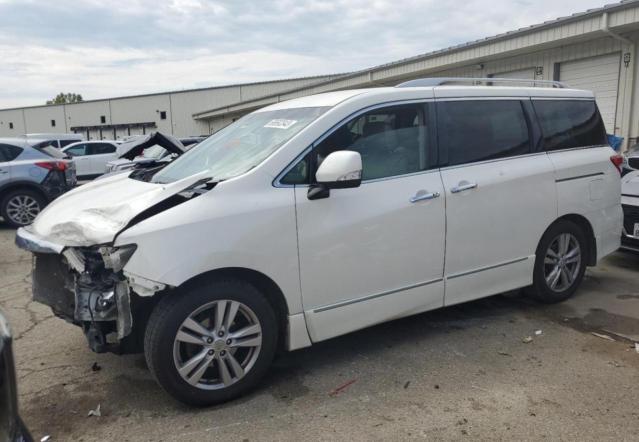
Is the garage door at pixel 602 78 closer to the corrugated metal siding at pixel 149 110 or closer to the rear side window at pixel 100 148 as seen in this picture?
the rear side window at pixel 100 148

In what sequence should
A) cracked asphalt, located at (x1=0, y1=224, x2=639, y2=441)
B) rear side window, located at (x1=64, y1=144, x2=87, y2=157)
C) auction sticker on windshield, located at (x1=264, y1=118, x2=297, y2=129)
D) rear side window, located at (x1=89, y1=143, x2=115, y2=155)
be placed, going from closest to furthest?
1. cracked asphalt, located at (x1=0, y1=224, x2=639, y2=441)
2. auction sticker on windshield, located at (x1=264, y1=118, x2=297, y2=129)
3. rear side window, located at (x1=64, y1=144, x2=87, y2=157)
4. rear side window, located at (x1=89, y1=143, x2=115, y2=155)

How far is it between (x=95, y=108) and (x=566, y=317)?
191ft

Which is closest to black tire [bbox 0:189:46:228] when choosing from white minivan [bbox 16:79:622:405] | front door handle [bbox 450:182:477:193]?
white minivan [bbox 16:79:622:405]

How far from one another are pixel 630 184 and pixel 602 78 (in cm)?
593

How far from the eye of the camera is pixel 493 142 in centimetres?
433

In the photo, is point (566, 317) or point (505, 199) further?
point (566, 317)

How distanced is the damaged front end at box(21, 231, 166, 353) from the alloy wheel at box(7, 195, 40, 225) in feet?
24.0

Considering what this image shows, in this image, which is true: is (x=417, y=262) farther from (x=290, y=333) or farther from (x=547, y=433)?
(x=547, y=433)

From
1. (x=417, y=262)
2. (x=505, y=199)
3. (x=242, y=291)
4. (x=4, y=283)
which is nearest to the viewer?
(x=242, y=291)

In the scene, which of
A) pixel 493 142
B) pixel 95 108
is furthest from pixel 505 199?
pixel 95 108

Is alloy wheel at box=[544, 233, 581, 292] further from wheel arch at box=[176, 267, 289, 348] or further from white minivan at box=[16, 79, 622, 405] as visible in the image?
wheel arch at box=[176, 267, 289, 348]

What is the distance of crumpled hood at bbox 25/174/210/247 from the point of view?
308 centimetres

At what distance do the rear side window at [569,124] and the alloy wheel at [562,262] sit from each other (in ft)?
2.78

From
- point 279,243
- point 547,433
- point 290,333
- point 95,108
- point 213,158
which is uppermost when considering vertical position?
point 95,108
